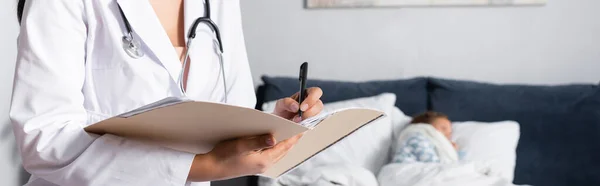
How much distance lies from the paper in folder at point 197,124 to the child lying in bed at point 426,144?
1.32 metres

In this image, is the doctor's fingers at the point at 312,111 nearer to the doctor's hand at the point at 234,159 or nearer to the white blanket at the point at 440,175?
the doctor's hand at the point at 234,159

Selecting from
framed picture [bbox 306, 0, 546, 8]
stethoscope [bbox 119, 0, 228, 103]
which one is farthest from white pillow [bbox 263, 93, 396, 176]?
stethoscope [bbox 119, 0, 228, 103]

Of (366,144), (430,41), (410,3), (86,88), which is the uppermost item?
(86,88)

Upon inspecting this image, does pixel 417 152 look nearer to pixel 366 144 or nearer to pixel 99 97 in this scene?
pixel 366 144

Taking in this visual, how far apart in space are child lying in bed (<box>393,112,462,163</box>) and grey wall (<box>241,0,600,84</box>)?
482 millimetres

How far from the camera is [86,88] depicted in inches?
37.5

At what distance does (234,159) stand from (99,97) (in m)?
0.30

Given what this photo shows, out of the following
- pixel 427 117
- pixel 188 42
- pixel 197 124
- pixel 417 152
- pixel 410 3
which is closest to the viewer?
pixel 197 124

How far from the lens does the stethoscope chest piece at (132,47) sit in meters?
0.99

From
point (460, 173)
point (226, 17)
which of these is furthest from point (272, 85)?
point (226, 17)

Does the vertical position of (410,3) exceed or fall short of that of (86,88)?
it falls short

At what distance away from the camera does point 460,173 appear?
1989mm

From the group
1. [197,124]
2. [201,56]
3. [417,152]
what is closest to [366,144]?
[417,152]

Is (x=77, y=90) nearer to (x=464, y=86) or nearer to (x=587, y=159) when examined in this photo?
(x=464, y=86)
